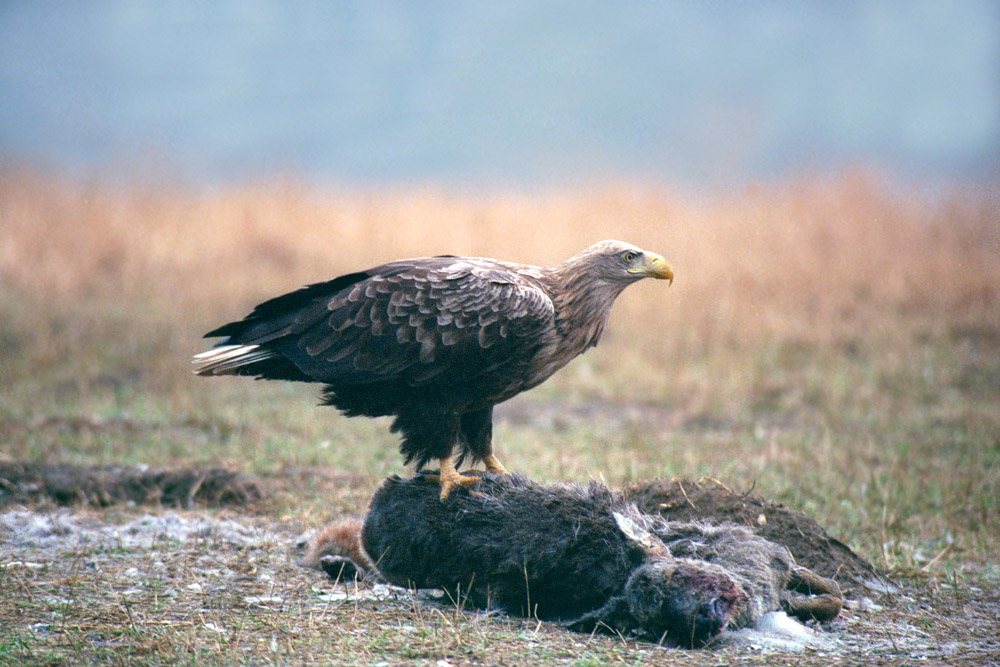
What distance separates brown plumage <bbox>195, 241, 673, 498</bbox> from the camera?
477 cm

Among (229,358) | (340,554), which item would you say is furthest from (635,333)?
(229,358)

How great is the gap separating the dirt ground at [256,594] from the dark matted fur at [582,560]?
0.38 feet

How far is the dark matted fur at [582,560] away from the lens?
4027 millimetres

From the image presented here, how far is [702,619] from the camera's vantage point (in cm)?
397

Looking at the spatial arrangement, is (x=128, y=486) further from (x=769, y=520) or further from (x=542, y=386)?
(x=542, y=386)

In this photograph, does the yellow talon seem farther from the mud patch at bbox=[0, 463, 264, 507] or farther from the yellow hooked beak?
the mud patch at bbox=[0, 463, 264, 507]

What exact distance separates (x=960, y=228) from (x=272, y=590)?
13.0 metres

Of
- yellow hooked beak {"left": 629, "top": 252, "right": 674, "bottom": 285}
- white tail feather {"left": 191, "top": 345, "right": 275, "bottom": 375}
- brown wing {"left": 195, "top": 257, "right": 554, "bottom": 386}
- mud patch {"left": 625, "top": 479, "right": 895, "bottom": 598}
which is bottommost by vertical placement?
mud patch {"left": 625, "top": 479, "right": 895, "bottom": 598}

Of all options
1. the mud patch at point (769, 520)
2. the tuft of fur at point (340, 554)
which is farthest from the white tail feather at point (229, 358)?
the mud patch at point (769, 520)

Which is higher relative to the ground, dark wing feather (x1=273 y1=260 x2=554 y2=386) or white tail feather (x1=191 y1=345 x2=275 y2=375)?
dark wing feather (x1=273 y1=260 x2=554 y2=386)

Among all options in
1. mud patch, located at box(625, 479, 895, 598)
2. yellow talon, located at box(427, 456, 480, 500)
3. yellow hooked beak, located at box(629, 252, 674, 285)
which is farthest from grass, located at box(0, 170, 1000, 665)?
yellow hooked beak, located at box(629, 252, 674, 285)

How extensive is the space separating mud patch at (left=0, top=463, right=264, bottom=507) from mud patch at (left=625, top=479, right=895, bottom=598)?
2528mm

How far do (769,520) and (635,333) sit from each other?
717 cm

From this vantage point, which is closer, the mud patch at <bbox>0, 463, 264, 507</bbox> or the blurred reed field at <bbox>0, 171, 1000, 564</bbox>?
the mud patch at <bbox>0, 463, 264, 507</bbox>
